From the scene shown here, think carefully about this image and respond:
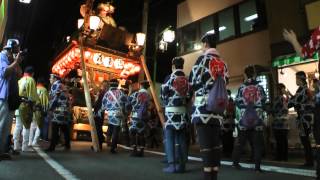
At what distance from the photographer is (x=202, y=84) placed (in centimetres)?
540

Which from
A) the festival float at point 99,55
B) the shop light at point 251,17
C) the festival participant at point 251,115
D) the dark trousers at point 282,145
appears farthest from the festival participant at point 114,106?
the shop light at point 251,17

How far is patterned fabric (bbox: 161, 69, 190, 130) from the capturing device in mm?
7125

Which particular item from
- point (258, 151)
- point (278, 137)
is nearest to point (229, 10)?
point (278, 137)

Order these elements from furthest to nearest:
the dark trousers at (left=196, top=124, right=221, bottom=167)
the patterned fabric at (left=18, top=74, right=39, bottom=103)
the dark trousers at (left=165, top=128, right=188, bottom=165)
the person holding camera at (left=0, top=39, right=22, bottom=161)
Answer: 1. the patterned fabric at (left=18, top=74, right=39, bottom=103)
2. the dark trousers at (left=165, top=128, right=188, bottom=165)
3. the person holding camera at (left=0, top=39, right=22, bottom=161)
4. the dark trousers at (left=196, top=124, right=221, bottom=167)

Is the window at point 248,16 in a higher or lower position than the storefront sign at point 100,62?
higher

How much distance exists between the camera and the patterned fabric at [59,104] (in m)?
10.7

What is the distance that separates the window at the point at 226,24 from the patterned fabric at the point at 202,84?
40.8ft

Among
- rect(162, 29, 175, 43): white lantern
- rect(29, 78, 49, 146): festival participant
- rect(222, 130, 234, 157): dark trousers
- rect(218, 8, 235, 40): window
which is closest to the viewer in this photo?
rect(29, 78, 49, 146): festival participant

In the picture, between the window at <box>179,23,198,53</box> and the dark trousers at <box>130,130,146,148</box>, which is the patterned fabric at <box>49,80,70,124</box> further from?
the window at <box>179,23,198,53</box>

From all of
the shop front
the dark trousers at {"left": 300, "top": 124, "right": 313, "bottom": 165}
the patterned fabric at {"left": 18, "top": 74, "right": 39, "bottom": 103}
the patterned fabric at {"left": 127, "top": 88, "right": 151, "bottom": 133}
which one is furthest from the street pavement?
the shop front

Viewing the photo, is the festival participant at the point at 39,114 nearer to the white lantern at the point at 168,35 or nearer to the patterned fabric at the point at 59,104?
the patterned fabric at the point at 59,104

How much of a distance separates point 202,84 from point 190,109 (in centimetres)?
204

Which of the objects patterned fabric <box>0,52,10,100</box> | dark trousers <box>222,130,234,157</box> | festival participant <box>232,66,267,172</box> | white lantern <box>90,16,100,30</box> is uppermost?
white lantern <box>90,16,100,30</box>

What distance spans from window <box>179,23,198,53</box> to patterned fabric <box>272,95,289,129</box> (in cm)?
1008
